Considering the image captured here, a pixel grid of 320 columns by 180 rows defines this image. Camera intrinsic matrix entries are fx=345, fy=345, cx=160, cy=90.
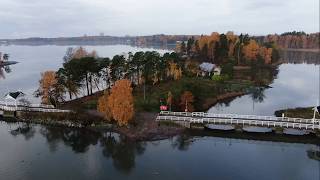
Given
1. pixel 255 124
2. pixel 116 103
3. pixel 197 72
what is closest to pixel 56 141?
pixel 116 103

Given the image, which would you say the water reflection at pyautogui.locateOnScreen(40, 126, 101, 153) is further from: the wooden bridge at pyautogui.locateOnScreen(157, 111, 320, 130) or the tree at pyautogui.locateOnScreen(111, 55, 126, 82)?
the tree at pyautogui.locateOnScreen(111, 55, 126, 82)

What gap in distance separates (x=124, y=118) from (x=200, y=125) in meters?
10.2

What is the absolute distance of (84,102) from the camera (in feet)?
179

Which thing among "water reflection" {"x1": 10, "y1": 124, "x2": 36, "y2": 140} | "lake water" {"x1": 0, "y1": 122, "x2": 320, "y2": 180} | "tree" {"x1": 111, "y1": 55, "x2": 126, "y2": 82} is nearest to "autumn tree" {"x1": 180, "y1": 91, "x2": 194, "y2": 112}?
"lake water" {"x1": 0, "y1": 122, "x2": 320, "y2": 180}

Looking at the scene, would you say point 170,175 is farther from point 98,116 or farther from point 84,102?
point 84,102

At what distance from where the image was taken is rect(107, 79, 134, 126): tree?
4371 cm

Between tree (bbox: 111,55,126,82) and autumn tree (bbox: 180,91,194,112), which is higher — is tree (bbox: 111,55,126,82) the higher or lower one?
the higher one

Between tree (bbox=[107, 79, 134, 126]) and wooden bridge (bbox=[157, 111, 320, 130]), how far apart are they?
4.60m

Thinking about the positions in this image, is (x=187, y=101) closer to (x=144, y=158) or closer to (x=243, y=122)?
(x=243, y=122)

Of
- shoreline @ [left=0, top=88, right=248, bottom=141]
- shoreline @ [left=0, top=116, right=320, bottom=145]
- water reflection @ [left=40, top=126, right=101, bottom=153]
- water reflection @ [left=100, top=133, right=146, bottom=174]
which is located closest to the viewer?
water reflection @ [left=100, top=133, right=146, bottom=174]

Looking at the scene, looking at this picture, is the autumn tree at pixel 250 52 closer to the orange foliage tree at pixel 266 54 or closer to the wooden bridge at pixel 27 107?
the orange foliage tree at pixel 266 54

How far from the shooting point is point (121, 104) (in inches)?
1720

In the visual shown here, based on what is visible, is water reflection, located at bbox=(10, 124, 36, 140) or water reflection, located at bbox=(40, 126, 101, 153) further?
water reflection, located at bbox=(10, 124, 36, 140)

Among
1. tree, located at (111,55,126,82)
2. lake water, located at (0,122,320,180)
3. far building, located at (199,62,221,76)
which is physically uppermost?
tree, located at (111,55,126,82)
